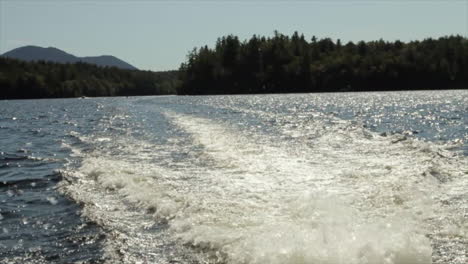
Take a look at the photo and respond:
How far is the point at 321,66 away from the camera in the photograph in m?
153

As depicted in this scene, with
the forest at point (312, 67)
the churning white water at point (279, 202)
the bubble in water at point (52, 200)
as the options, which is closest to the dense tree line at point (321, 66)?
the forest at point (312, 67)

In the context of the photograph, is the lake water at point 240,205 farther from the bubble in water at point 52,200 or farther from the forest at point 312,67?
the forest at point 312,67

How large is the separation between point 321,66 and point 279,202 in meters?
145

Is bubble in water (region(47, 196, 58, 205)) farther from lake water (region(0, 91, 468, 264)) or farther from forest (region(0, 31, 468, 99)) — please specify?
forest (region(0, 31, 468, 99))

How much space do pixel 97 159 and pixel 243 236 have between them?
12.4m

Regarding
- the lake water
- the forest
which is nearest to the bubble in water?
the lake water

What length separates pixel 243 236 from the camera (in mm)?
9086

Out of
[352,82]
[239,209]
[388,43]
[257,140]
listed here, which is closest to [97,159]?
[257,140]

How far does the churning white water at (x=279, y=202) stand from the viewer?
8.29 meters

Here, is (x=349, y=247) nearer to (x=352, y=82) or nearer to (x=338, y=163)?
(x=338, y=163)

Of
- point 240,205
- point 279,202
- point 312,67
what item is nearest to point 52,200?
point 240,205

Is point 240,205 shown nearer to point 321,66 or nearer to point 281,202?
point 281,202

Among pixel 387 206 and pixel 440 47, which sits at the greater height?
pixel 440 47

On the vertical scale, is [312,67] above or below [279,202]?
above
